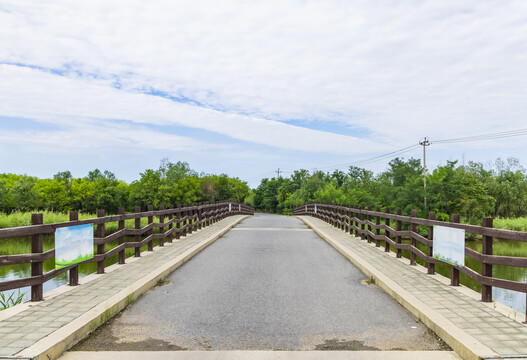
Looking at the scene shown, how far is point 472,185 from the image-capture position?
54.7 meters

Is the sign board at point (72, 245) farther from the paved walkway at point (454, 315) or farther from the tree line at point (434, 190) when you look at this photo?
the tree line at point (434, 190)

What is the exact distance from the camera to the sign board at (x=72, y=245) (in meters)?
6.23

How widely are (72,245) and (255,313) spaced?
318 cm

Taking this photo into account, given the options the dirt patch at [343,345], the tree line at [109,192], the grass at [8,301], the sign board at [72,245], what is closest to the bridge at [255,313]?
the dirt patch at [343,345]

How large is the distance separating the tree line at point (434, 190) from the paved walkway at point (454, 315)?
2708cm

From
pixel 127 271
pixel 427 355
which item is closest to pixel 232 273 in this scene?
pixel 127 271

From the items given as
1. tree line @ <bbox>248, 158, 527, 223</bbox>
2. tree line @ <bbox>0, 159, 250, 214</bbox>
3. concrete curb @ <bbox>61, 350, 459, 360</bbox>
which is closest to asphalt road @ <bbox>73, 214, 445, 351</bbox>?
concrete curb @ <bbox>61, 350, 459, 360</bbox>

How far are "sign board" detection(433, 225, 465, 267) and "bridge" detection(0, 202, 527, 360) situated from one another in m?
0.23

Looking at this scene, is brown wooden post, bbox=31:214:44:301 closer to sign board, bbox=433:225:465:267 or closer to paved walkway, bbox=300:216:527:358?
paved walkway, bbox=300:216:527:358

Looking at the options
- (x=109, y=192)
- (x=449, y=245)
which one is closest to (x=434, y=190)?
(x=449, y=245)

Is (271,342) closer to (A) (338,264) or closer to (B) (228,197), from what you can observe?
(A) (338,264)

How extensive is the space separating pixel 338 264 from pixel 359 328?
4701mm

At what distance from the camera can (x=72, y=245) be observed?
21.6ft

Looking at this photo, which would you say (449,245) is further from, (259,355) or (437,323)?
(259,355)
